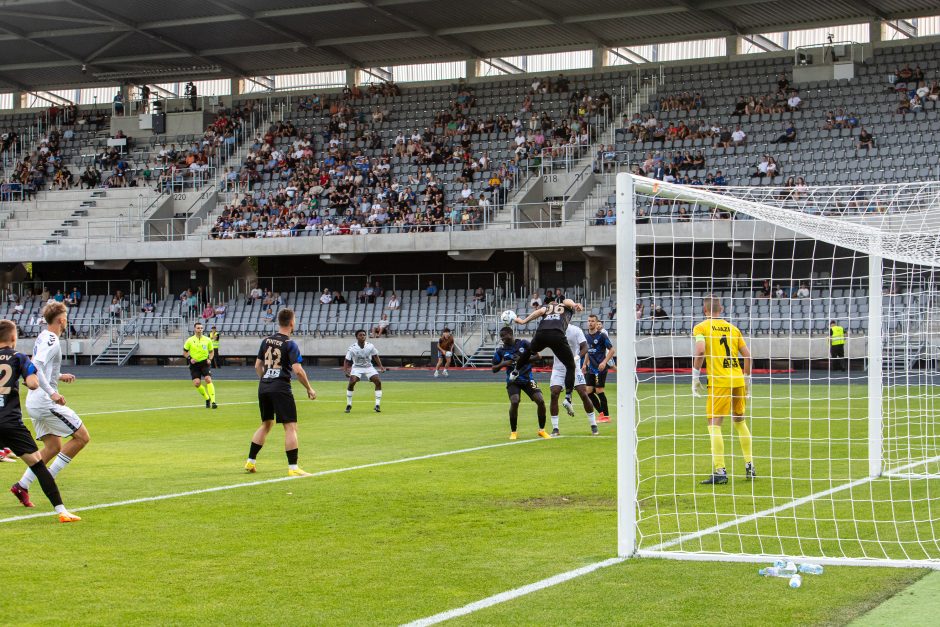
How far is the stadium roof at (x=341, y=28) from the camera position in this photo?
47094mm

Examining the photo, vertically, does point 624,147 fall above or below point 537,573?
above

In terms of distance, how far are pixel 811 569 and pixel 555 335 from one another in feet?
33.6

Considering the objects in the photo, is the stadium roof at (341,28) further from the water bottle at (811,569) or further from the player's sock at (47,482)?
the water bottle at (811,569)

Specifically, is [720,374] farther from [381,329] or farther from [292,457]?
[381,329]

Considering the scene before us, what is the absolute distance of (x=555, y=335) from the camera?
711 inches

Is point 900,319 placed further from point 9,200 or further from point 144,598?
point 9,200

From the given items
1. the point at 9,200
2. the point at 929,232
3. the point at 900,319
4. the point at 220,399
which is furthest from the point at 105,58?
the point at 929,232

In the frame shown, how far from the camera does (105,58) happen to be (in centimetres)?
5881

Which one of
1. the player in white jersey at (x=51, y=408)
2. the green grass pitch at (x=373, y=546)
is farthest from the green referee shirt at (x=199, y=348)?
the player in white jersey at (x=51, y=408)

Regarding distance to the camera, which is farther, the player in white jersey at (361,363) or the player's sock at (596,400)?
the player in white jersey at (361,363)

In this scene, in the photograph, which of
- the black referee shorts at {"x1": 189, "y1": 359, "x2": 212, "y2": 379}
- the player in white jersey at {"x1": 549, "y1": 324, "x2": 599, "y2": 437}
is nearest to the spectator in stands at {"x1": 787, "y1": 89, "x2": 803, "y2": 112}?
the black referee shorts at {"x1": 189, "y1": 359, "x2": 212, "y2": 379}

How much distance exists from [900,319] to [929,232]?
8.46 m

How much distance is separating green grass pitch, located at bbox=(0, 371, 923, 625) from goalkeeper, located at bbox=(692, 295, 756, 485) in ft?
1.61

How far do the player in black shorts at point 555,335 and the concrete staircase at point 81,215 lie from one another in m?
38.2
